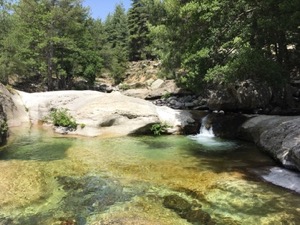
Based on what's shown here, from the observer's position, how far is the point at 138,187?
9641 mm

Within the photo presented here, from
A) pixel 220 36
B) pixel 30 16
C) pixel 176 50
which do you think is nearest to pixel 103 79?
pixel 30 16

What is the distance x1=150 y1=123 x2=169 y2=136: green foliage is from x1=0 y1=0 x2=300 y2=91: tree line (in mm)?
2715

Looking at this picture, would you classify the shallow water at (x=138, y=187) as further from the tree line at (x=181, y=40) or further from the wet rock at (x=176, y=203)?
the tree line at (x=181, y=40)

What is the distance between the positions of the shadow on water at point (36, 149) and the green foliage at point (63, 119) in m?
1.85

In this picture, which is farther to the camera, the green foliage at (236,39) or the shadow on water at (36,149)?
the green foliage at (236,39)

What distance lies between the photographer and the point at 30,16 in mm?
36844

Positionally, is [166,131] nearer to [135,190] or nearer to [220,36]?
[220,36]

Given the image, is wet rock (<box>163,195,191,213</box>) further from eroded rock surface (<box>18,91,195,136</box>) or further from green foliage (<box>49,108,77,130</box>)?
green foliage (<box>49,108,77,130</box>)

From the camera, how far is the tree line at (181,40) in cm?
1521

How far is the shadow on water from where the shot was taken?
1328cm

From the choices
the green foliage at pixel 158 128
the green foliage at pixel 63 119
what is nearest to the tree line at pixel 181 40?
the green foliage at pixel 158 128

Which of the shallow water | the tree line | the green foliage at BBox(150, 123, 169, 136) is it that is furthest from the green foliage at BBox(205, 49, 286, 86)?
the green foliage at BBox(150, 123, 169, 136)

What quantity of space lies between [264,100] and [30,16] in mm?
27793

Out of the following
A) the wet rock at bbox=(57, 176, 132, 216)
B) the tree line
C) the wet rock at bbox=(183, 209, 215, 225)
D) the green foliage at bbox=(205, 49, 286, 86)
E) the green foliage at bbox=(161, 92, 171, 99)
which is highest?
the tree line
